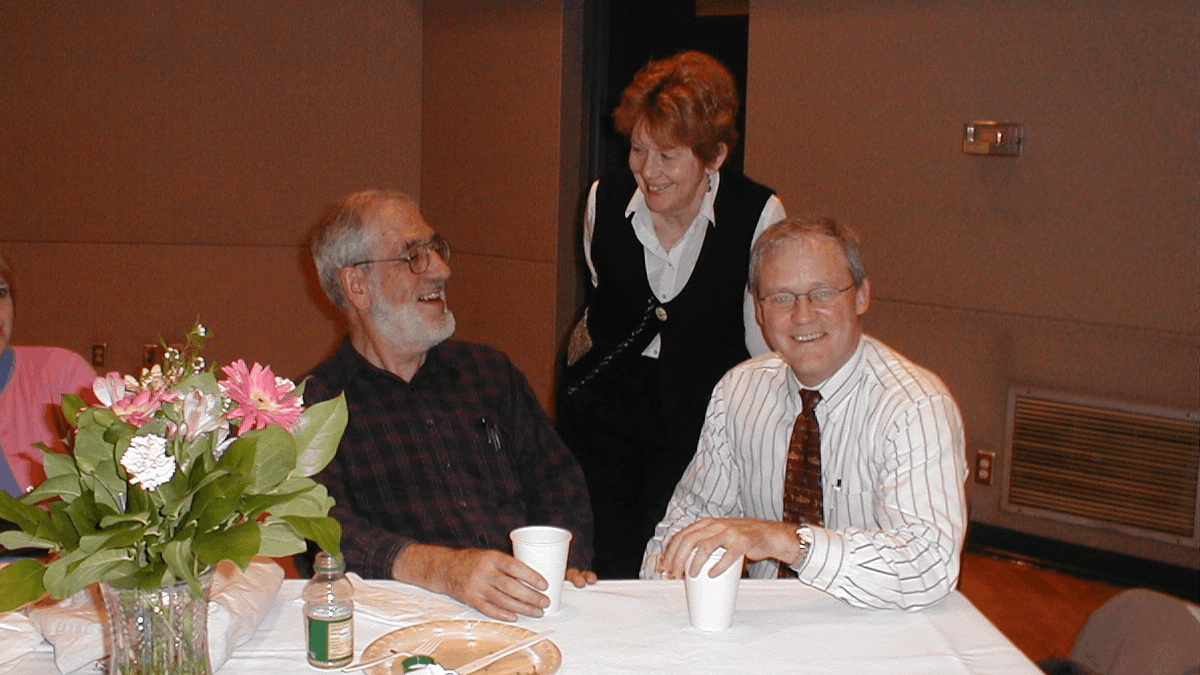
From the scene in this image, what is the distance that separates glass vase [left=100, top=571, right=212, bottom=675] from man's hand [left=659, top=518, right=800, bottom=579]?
70cm

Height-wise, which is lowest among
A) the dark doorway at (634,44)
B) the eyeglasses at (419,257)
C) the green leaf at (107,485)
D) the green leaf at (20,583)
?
the green leaf at (20,583)

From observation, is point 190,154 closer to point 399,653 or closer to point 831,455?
point 831,455

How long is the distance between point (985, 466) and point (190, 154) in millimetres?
4221

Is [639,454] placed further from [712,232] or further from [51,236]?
[51,236]

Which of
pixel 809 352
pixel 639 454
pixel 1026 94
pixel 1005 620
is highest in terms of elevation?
pixel 1026 94

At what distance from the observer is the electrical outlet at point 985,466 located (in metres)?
4.79

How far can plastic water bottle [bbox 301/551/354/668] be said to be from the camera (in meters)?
1.61

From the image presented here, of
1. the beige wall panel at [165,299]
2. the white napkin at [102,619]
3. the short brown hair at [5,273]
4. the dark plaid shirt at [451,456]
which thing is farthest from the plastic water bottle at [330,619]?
the beige wall panel at [165,299]

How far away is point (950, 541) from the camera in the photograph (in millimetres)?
1933

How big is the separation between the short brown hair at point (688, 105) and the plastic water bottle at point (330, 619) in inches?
63.1

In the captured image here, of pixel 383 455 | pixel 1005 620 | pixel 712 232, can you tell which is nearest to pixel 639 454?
pixel 712 232

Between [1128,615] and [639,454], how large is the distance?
54.4 inches

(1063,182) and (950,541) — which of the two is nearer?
(950,541)

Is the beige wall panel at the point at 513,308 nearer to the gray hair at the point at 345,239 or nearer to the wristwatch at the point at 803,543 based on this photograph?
the gray hair at the point at 345,239
